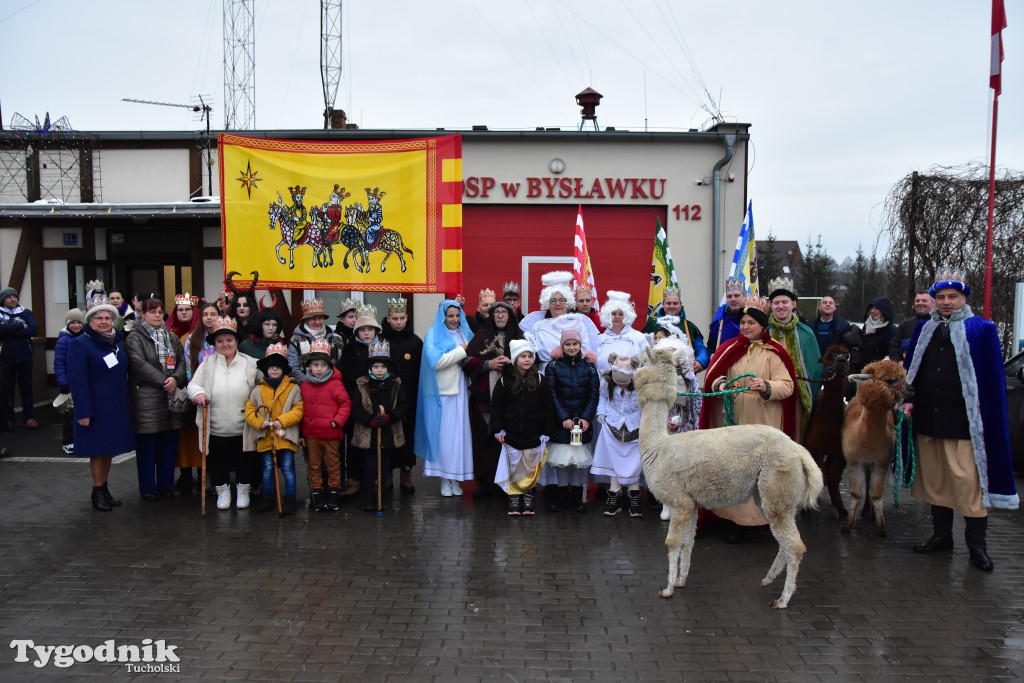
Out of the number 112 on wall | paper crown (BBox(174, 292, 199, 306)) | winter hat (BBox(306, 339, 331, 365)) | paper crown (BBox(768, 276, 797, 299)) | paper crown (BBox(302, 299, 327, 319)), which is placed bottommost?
winter hat (BBox(306, 339, 331, 365))

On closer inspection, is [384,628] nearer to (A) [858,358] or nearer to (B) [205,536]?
(B) [205,536]

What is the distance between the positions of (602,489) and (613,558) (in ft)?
7.01

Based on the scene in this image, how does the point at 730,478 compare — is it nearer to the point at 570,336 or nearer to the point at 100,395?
the point at 570,336

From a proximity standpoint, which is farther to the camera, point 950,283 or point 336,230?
point 336,230

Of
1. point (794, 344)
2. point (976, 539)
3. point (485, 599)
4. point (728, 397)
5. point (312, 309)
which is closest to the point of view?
point (485, 599)

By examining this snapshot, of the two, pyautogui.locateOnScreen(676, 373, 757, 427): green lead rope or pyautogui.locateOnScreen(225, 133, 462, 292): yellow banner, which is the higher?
pyautogui.locateOnScreen(225, 133, 462, 292): yellow banner

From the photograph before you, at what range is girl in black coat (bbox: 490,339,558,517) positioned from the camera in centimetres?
691

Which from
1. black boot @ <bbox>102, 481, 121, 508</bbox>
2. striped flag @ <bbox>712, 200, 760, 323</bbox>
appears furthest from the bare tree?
black boot @ <bbox>102, 481, 121, 508</bbox>

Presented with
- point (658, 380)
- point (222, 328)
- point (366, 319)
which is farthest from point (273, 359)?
point (658, 380)

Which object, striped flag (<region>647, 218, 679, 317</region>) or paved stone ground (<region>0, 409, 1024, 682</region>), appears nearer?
paved stone ground (<region>0, 409, 1024, 682</region>)

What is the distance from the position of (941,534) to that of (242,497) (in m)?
6.27

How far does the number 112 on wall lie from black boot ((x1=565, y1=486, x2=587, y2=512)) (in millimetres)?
8047

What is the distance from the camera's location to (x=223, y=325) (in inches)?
277

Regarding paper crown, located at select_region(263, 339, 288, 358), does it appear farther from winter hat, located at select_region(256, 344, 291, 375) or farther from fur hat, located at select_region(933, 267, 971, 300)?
fur hat, located at select_region(933, 267, 971, 300)
